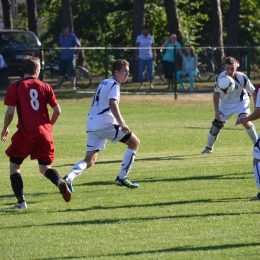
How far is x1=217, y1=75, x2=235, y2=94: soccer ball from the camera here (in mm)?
12898

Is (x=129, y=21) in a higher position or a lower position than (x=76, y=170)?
lower

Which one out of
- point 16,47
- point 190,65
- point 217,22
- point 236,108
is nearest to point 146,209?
point 236,108

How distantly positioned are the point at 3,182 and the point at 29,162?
8.30 feet

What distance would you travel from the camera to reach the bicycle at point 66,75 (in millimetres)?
26859

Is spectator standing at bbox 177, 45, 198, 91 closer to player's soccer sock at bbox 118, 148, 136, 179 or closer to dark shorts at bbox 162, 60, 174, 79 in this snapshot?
dark shorts at bbox 162, 60, 174, 79

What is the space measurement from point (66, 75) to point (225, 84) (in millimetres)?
14181

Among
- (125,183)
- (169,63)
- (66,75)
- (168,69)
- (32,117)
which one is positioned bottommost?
(66,75)

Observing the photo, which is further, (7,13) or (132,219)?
(7,13)

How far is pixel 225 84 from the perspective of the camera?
42.7 feet

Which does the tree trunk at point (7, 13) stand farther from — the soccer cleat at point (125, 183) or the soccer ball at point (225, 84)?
the soccer cleat at point (125, 183)

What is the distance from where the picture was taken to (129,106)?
2414 centimetres

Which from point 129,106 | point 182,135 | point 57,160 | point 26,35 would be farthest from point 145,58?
point 57,160

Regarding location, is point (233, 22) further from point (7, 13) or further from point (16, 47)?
point (7, 13)

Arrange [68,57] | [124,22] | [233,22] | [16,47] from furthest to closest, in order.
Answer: [124,22] → [233,22] → [16,47] → [68,57]
